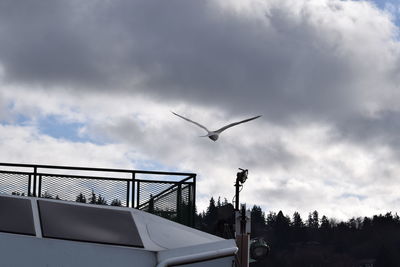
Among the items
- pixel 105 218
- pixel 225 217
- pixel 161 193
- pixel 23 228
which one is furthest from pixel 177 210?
pixel 23 228

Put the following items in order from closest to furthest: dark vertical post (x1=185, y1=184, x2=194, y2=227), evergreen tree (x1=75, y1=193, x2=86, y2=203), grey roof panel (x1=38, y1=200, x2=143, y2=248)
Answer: grey roof panel (x1=38, y1=200, x2=143, y2=248)
evergreen tree (x1=75, y1=193, x2=86, y2=203)
dark vertical post (x1=185, y1=184, x2=194, y2=227)

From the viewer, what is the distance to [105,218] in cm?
Answer: 1253

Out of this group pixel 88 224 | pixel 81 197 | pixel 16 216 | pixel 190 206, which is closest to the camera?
pixel 16 216

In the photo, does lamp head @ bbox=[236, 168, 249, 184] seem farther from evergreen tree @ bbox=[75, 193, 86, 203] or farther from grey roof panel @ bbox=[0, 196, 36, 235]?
grey roof panel @ bbox=[0, 196, 36, 235]

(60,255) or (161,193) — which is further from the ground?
(161,193)

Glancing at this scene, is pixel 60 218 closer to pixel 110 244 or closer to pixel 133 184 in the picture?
pixel 110 244

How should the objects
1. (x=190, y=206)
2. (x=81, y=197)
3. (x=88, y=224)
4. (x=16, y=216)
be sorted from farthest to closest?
(x=190, y=206) < (x=81, y=197) < (x=88, y=224) < (x=16, y=216)

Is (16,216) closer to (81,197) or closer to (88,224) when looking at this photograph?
(88,224)


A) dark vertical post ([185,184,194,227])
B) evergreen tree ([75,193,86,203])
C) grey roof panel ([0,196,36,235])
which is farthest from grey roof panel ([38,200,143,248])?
dark vertical post ([185,184,194,227])

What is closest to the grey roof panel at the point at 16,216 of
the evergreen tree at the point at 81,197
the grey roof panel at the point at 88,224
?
the grey roof panel at the point at 88,224

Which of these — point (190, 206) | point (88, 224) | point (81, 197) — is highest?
point (81, 197)

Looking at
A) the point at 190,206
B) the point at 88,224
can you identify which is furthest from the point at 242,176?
the point at 88,224

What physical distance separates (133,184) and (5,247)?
8.23 m

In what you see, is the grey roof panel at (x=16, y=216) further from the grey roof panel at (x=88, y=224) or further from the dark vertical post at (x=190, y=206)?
the dark vertical post at (x=190, y=206)
